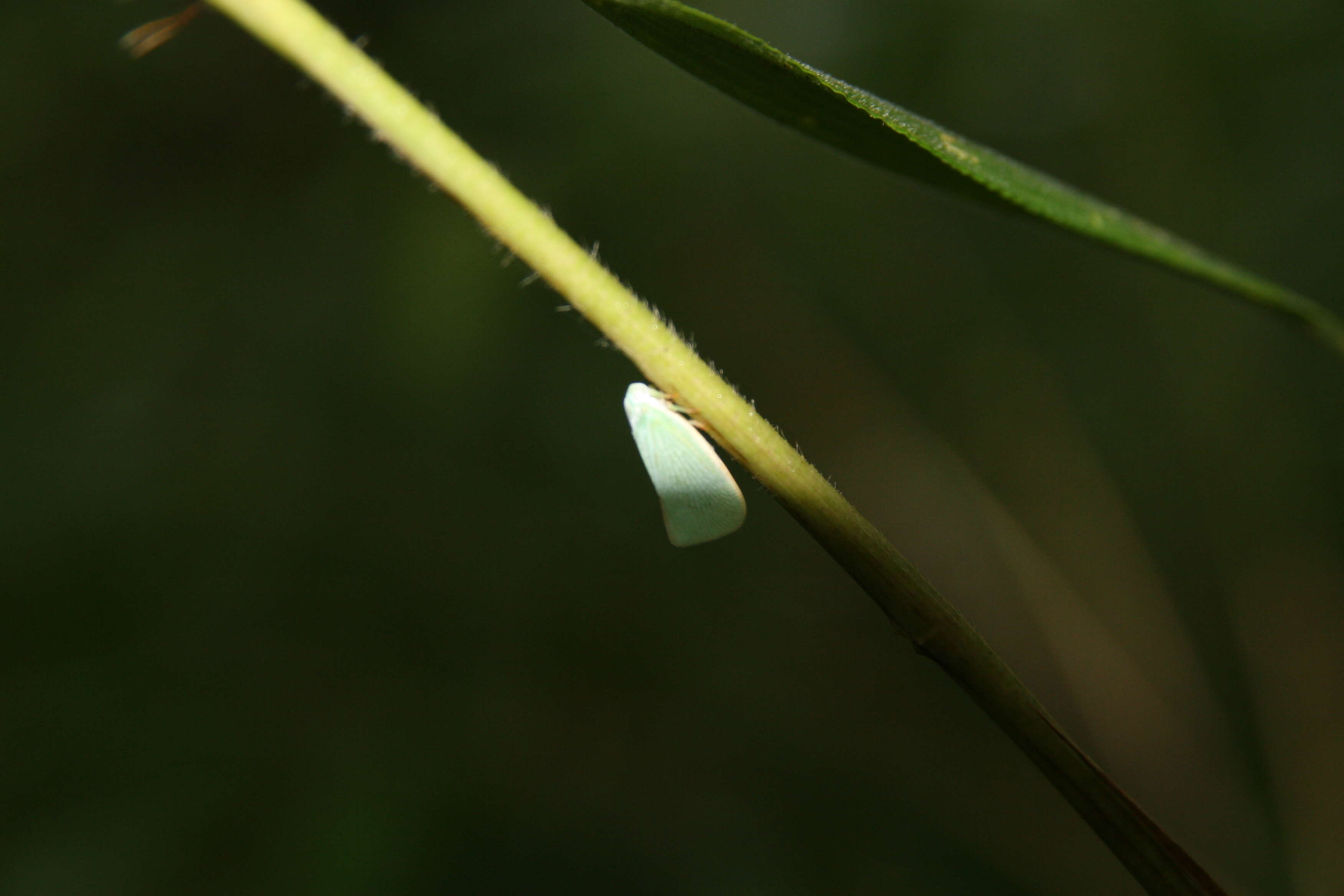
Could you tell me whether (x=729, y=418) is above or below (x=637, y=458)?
below

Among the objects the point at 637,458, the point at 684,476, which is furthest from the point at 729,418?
the point at 637,458

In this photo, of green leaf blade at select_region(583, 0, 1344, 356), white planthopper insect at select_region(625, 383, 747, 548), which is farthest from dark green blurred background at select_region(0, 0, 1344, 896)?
green leaf blade at select_region(583, 0, 1344, 356)

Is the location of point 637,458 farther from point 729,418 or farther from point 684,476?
point 729,418

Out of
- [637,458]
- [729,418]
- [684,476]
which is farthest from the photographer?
[637,458]

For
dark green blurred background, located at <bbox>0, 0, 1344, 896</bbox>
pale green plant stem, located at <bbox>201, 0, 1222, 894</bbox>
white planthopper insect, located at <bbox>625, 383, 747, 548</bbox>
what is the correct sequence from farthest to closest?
1. dark green blurred background, located at <bbox>0, 0, 1344, 896</bbox>
2. white planthopper insect, located at <bbox>625, 383, 747, 548</bbox>
3. pale green plant stem, located at <bbox>201, 0, 1222, 894</bbox>

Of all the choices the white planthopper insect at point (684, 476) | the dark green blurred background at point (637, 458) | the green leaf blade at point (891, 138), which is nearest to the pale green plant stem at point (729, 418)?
the green leaf blade at point (891, 138)

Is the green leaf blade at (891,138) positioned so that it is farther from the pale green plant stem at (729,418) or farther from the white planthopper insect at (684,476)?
the white planthopper insect at (684,476)

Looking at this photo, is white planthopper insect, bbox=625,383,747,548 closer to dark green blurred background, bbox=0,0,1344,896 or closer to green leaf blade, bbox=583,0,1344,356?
green leaf blade, bbox=583,0,1344,356

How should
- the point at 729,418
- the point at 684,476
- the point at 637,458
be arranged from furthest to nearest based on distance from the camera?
the point at 637,458 → the point at 684,476 → the point at 729,418
